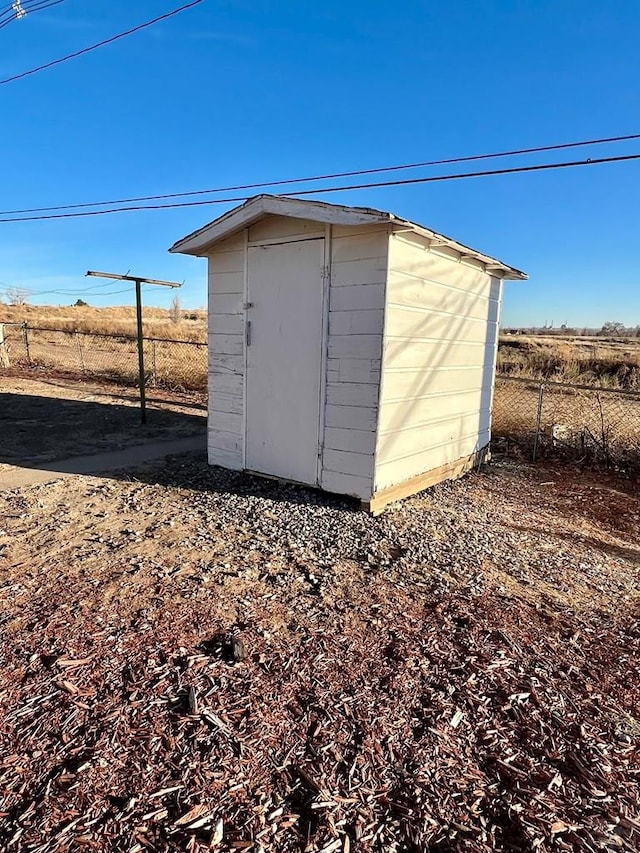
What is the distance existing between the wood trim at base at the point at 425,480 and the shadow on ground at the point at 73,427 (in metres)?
4.10

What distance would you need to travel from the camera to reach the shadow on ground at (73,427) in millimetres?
6711

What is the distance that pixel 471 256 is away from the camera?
544 cm

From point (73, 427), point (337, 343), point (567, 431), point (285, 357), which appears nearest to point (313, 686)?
point (337, 343)

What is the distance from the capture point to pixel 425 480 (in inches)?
211

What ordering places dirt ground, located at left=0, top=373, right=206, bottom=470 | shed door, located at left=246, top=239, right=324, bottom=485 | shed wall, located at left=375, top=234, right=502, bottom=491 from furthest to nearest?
dirt ground, located at left=0, top=373, right=206, bottom=470, shed door, located at left=246, top=239, right=324, bottom=485, shed wall, located at left=375, top=234, right=502, bottom=491

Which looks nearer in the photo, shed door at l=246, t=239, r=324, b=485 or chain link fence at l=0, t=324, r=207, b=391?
shed door at l=246, t=239, r=324, b=485

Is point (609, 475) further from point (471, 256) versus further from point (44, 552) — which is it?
point (44, 552)

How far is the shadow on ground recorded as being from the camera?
6.71 m

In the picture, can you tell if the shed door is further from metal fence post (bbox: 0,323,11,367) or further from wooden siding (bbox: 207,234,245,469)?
metal fence post (bbox: 0,323,11,367)

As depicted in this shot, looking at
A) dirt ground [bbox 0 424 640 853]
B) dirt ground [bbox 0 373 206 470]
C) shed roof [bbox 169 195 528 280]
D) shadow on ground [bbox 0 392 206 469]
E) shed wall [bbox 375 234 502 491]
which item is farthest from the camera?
dirt ground [bbox 0 373 206 470]

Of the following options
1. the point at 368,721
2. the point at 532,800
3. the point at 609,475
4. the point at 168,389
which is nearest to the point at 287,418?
the point at 368,721

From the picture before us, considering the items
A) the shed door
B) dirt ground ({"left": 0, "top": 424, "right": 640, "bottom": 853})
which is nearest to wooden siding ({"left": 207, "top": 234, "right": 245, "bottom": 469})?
the shed door

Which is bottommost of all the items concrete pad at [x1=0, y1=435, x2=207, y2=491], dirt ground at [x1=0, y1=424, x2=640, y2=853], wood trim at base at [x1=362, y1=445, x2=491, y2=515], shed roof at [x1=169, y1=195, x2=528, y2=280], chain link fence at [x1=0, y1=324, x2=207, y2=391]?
dirt ground at [x1=0, y1=424, x2=640, y2=853]

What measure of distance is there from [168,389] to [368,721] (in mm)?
11739
